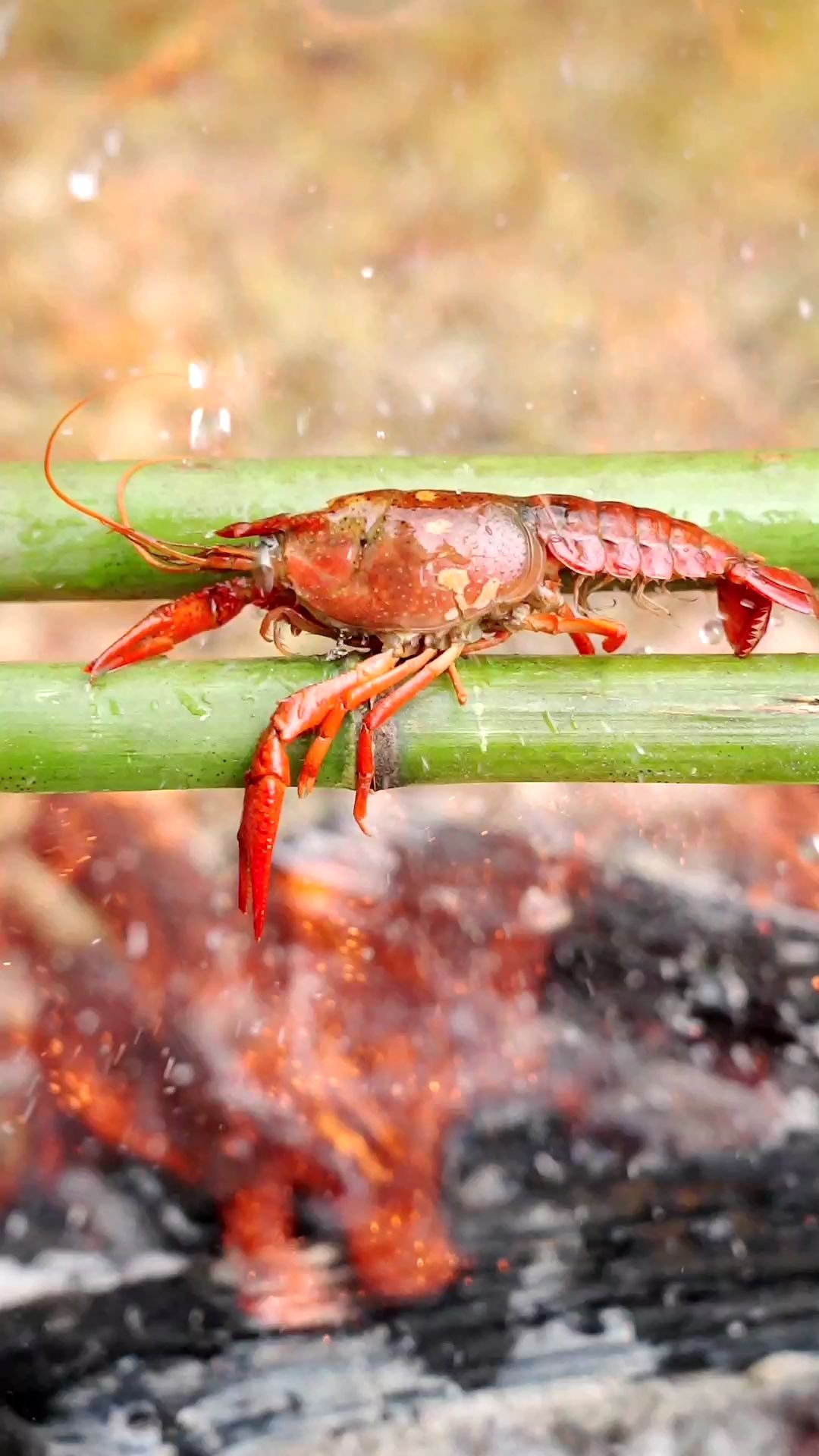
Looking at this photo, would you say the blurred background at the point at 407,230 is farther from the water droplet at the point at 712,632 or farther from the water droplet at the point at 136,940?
the water droplet at the point at 136,940

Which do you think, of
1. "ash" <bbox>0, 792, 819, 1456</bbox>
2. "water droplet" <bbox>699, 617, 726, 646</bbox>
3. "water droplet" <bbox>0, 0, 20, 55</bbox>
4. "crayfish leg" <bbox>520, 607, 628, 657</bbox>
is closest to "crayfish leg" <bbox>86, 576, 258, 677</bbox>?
"crayfish leg" <bbox>520, 607, 628, 657</bbox>

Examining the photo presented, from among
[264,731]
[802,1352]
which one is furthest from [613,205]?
[802,1352]

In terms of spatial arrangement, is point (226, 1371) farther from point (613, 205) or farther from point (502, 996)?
point (613, 205)

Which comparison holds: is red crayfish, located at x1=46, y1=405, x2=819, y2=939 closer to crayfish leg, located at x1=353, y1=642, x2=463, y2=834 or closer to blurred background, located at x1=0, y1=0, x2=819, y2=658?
crayfish leg, located at x1=353, y1=642, x2=463, y2=834

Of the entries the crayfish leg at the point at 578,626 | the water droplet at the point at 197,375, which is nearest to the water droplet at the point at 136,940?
the crayfish leg at the point at 578,626

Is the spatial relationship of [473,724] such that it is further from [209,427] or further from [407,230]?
[407,230]

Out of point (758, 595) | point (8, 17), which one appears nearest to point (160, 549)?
point (758, 595)
